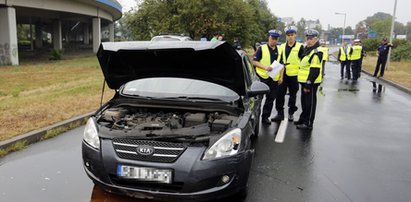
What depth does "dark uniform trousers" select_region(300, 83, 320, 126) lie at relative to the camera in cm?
683

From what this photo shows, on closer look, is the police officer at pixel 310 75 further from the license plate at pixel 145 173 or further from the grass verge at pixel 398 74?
the grass verge at pixel 398 74

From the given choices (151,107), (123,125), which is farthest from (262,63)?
(123,125)

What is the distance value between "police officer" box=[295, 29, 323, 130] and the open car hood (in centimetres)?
285

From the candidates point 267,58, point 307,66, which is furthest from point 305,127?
point 267,58

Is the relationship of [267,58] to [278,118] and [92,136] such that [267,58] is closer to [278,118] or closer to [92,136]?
[278,118]

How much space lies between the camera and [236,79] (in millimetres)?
4176

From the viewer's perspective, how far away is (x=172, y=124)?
3.66m

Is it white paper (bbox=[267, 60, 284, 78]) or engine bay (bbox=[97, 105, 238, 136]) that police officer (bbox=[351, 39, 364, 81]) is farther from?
engine bay (bbox=[97, 105, 238, 136])

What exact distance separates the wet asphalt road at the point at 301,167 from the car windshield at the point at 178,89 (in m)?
1.11

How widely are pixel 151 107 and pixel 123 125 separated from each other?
553 millimetres

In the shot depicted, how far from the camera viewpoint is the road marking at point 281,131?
6.15 metres

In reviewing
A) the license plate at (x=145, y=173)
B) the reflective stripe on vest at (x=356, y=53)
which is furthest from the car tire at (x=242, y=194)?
the reflective stripe on vest at (x=356, y=53)

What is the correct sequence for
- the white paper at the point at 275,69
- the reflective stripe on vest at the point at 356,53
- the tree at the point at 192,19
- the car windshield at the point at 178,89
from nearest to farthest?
the car windshield at the point at 178,89 → the white paper at the point at 275,69 → the reflective stripe on vest at the point at 356,53 → the tree at the point at 192,19

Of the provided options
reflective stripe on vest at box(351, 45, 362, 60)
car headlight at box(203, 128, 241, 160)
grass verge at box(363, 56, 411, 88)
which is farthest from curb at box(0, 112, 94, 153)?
reflective stripe on vest at box(351, 45, 362, 60)
